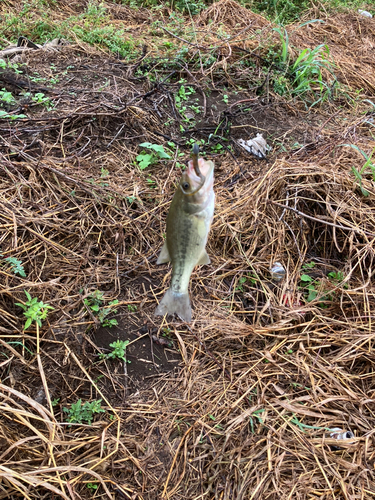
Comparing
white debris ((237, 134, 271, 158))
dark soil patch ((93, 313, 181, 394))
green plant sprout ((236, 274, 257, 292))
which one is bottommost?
dark soil patch ((93, 313, 181, 394))

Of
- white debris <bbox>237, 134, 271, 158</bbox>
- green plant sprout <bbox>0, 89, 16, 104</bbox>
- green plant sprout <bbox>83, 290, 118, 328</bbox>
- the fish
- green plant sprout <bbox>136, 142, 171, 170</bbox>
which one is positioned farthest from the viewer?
white debris <bbox>237, 134, 271, 158</bbox>

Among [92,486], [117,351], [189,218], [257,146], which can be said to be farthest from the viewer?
[257,146]

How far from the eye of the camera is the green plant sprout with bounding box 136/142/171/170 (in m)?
3.51

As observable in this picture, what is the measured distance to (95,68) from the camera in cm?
462

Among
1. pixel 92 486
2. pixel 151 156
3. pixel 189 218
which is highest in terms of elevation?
pixel 189 218

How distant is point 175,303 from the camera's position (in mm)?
1974

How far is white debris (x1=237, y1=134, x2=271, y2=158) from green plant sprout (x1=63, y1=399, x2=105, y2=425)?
2958 mm

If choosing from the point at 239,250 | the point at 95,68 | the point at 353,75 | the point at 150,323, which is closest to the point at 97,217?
the point at 150,323

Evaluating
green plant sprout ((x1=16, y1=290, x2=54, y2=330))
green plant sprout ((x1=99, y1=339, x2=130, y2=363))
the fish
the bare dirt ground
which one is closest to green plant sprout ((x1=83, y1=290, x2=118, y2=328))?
the bare dirt ground

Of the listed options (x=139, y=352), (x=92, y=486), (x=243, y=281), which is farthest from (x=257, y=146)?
(x=92, y=486)

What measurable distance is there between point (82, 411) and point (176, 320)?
90cm

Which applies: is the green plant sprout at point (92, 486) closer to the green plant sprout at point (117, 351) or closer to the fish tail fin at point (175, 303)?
the green plant sprout at point (117, 351)

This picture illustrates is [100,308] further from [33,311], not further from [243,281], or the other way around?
[243,281]

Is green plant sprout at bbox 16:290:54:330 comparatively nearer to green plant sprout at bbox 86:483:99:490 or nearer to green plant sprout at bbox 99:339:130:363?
green plant sprout at bbox 99:339:130:363
